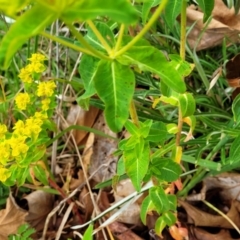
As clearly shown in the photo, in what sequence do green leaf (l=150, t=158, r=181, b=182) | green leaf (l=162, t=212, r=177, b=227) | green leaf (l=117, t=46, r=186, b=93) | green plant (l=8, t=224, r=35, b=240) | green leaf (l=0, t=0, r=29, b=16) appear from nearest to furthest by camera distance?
green leaf (l=0, t=0, r=29, b=16), green leaf (l=117, t=46, r=186, b=93), green leaf (l=150, t=158, r=181, b=182), green leaf (l=162, t=212, r=177, b=227), green plant (l=8, t=224, r=35, b=240)

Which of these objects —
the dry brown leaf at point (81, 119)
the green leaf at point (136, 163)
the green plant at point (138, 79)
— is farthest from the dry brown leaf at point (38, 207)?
the green leaf at point (136, 163)

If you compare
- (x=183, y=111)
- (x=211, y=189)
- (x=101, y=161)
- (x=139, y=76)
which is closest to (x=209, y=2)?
(x=183, y=111)

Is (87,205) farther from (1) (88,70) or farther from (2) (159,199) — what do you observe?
(1) (88,70)

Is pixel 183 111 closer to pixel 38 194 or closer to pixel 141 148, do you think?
pixel 141 148

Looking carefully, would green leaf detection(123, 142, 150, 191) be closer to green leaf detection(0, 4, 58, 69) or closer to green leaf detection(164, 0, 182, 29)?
green leaf detection(164, 0, 182, 29)

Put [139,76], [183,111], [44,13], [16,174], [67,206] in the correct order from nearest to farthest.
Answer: [44,13]
[183,111]
[16,174]
[139,76]
[67,206]

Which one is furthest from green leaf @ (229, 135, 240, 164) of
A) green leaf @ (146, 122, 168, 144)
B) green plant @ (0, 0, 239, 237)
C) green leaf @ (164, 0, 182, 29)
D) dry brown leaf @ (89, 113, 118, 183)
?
dry brown leaf @ (89, 113, 118, 183)

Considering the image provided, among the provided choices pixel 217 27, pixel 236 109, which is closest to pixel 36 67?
pixel 236 109
